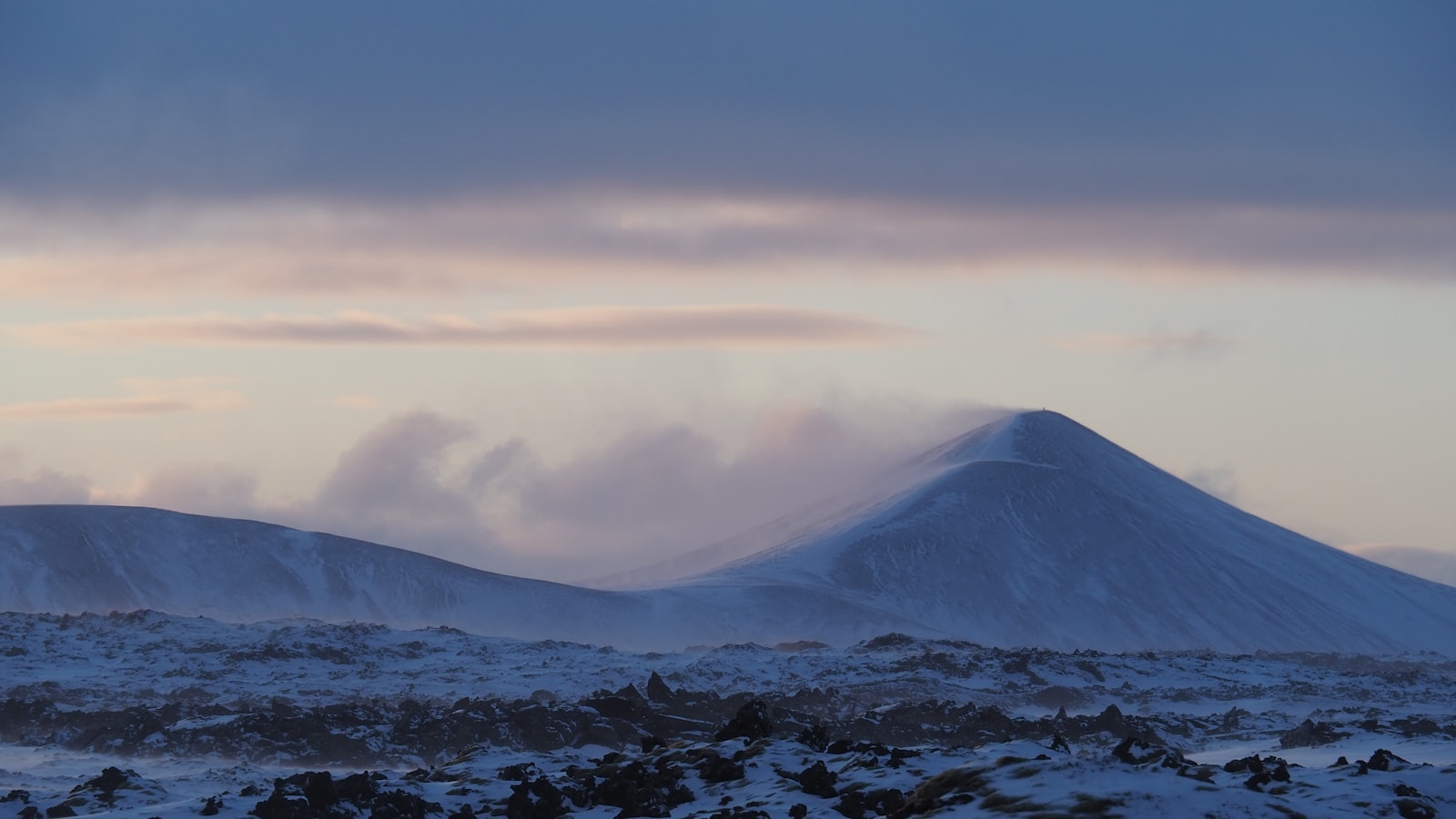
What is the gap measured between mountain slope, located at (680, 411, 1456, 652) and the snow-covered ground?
66.8 m

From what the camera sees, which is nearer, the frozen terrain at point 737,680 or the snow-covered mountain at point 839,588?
the frozen terrain at point 737,680

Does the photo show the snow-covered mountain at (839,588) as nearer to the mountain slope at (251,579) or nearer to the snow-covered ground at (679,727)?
the mountain slope at (251,579)

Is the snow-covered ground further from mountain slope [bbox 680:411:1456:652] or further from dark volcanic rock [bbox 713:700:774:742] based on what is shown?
mountain slope [bbox 680:411:1456:652]

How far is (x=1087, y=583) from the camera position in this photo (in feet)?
600

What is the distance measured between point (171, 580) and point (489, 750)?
106710mm

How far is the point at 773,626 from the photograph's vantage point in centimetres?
15188

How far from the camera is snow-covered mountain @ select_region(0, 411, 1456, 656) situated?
143 meters

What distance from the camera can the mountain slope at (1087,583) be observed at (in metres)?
171

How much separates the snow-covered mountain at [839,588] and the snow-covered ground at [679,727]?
45.6 m

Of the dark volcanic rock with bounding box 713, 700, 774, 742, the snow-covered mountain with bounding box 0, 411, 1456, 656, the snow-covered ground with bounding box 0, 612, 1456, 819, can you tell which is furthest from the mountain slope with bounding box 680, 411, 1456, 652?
the dark volcanic rock with bounding box 713, 700, 774, 742

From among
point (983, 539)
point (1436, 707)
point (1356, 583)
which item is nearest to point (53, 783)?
point (1436, 707)

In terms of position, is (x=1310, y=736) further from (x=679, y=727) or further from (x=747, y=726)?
(x=747, y=726)

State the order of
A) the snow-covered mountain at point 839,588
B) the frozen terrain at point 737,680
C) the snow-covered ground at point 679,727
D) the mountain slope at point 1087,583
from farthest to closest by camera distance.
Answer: the mountain slope at point 1087,583 < the snow-covered mountain at point 839,588 < the frozen terrain at point 737,680 < the snow-covered ground at point 679,727

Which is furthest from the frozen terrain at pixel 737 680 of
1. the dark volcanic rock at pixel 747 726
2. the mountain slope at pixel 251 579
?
the mountain slope at pixel 251 579
